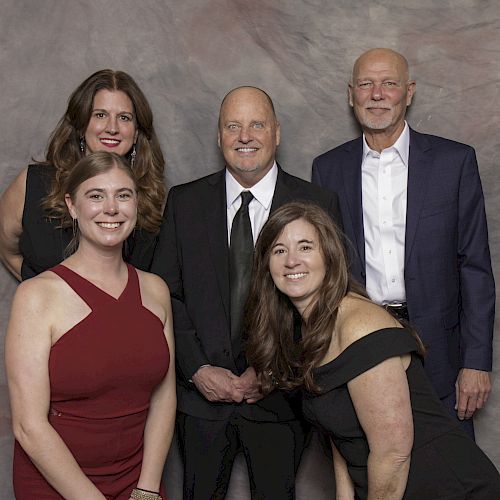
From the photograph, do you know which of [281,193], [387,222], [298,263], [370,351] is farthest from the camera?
[387,222]

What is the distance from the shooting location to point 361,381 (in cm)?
208

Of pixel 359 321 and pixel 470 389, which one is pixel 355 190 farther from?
pixel 359 321

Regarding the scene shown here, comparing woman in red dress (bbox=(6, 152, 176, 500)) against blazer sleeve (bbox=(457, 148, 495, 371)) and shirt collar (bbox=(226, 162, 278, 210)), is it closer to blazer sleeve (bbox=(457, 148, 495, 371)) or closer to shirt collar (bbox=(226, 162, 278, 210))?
shirt collar (bbox=(226, 162, 278, 210))

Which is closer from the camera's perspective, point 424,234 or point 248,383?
point 248,383

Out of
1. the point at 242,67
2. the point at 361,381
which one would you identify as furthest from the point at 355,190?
the point at 361,381

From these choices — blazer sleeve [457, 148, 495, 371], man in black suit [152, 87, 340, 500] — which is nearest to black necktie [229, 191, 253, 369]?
man in black suit [152, 87, 340, 500]

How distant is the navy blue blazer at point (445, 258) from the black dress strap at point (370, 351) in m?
0.85

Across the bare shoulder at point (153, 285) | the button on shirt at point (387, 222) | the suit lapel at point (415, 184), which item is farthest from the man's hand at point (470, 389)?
the bare shoulder at point (153, 285)

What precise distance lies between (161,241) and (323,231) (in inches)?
29.9

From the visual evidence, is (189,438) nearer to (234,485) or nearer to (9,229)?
(234,485)

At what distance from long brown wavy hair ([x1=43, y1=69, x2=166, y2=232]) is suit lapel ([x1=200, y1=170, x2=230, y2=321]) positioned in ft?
Result: 0.63

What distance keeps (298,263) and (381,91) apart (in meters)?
0.99

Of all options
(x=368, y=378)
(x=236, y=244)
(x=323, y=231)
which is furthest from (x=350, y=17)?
(x=368, y=378)

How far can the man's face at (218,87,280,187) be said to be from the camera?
2887 mm
